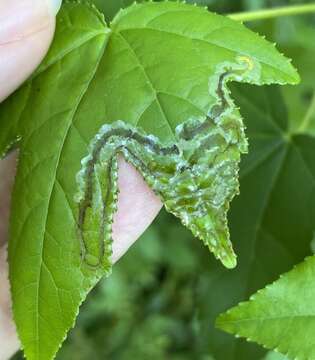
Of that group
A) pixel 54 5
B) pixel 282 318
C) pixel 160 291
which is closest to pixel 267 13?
pixel 54 5

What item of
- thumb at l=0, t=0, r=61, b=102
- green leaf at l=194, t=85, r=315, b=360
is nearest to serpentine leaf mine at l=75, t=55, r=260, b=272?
thumb at l=0, t=0, r=61, b=102

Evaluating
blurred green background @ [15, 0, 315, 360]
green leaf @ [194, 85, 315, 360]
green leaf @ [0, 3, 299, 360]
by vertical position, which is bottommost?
blurred green background @ [15, 0, 315, 360]

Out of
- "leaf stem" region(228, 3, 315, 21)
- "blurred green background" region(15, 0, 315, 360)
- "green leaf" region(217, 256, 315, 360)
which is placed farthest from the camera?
"blurred green background" region(15, 0, 315, 360)

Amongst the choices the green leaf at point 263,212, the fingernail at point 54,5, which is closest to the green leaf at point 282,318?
the green leaf at point 263,212

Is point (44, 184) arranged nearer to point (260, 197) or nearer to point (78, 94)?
point (78, 94)

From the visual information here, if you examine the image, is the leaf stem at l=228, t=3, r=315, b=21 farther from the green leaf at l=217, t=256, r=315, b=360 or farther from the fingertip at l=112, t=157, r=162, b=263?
the green leaf at l=217, t=256, r=315, b=360

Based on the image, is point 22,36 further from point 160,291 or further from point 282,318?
point 160,291

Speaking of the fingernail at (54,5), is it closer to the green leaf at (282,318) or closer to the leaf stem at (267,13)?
the leaf stem at (267,13)
